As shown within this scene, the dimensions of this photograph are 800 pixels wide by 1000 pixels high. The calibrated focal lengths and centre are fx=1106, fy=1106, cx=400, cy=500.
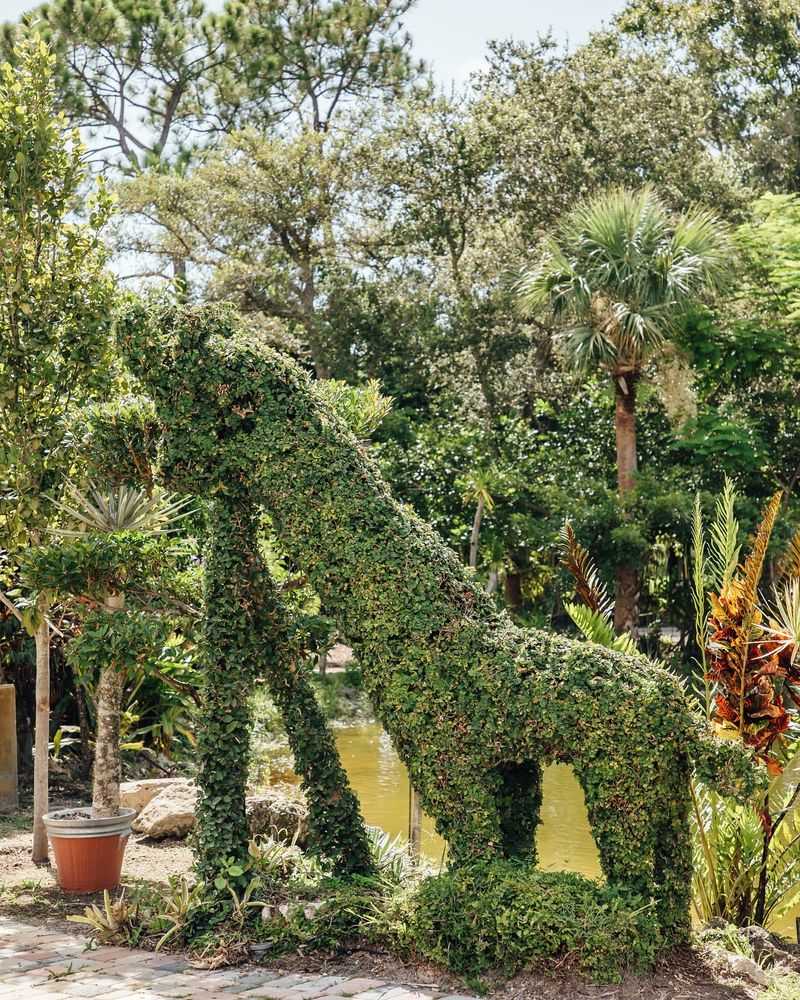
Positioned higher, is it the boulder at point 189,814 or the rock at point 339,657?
the rock at point 339,657

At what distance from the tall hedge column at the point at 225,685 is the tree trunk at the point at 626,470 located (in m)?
12.5

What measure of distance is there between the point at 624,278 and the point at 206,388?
1176 cm

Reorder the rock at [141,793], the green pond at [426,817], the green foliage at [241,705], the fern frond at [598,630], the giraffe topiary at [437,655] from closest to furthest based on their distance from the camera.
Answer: the giraffe topiary at [437,655] → the green foliage at [241,705] → the fern frond at [598,630] → the rock at [141,793] → the green pond at [426,817]

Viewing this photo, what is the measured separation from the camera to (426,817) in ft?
42.7

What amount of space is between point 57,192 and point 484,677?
5025 mm

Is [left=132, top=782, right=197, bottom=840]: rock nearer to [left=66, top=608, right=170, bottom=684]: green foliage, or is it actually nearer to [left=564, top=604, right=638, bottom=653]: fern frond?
[left=66, top=608, right=170, bottom=684]: green foliage

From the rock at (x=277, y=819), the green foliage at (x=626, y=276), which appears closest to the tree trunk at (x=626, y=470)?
the green foliage at (x=626, y=276)

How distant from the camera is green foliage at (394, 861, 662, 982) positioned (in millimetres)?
5879

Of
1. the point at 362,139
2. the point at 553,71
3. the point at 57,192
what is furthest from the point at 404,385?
the point at 57,192

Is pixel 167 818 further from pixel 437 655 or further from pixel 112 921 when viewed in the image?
pixel 437 655

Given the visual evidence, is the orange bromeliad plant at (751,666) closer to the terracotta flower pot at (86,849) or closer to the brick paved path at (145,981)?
the brick paved path at (145,981)

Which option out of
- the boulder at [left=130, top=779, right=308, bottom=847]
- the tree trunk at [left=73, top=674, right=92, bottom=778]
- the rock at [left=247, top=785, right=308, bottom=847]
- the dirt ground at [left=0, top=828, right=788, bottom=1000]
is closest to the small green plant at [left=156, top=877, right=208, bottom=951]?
the dirt ground at [left=0, top=828, right=788, bottom=1000]

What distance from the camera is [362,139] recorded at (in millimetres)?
23312

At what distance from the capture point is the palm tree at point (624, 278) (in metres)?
17.3
